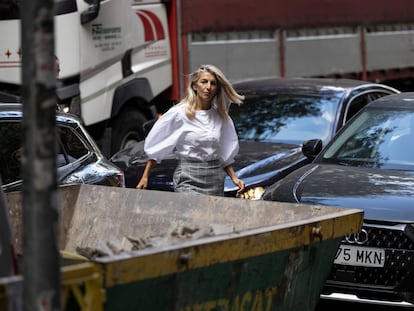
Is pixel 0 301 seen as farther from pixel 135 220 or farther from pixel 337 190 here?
pixel 337 190

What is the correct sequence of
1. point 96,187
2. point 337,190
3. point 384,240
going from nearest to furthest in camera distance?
1. point 96,187
2. point 384,240
3. point 337,190

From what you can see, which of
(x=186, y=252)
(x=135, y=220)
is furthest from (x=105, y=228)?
(x=186, y=252)

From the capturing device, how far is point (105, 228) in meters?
6.25

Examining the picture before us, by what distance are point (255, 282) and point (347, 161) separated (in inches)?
160

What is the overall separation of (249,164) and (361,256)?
2259 millimetres

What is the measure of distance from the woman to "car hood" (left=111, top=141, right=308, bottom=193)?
87 centimetres

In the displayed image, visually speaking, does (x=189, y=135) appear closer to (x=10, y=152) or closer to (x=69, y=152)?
(x=69, y=152)

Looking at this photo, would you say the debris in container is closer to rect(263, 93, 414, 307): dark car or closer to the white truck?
rect(263, 93, 414, 307): dark car

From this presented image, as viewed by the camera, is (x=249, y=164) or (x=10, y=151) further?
(x=249, y=164)

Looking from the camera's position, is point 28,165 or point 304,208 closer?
point 28,165

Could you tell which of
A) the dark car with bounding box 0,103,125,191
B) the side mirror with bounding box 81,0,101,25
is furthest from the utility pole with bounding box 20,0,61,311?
the side mirror with bounding box 81,0,101,25

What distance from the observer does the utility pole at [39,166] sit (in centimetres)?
380

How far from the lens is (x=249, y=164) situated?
9.85m

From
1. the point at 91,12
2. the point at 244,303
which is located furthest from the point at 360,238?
the point at 91,12
